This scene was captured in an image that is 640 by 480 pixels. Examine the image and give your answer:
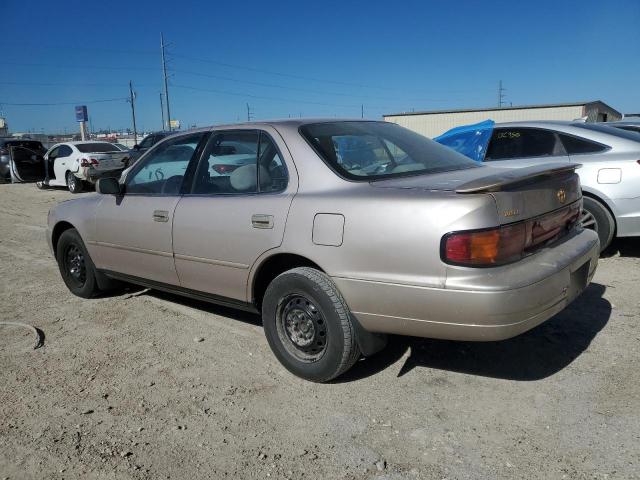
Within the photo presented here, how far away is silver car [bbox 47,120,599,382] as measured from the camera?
2.66m

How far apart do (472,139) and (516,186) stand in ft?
14.7

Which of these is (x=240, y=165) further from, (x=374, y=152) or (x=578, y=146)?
(x=578, y=146)

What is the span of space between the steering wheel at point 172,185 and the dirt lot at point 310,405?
3.62ft

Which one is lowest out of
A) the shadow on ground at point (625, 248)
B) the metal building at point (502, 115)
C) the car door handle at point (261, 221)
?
the shadow on ground at point (625, 248)

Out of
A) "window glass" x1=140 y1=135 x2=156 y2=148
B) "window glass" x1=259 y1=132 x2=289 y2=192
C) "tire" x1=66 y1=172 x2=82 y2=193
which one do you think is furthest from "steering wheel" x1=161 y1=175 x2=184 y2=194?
"window glass" x1=140 y1=135 x2=156 y2=148

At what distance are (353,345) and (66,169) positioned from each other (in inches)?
588

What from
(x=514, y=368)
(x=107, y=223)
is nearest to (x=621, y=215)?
(x=514, y=368)

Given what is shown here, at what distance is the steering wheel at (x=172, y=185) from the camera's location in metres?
4.08

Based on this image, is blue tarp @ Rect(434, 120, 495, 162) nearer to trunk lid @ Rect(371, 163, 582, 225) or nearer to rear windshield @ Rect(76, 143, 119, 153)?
trunk lid @ Rect(371, 163, 582, 225)

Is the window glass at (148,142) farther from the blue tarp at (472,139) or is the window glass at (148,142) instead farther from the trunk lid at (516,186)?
the trunk lid at (516,186)

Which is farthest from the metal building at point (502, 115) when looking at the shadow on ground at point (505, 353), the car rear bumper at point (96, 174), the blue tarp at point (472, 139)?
the shadow on ground at point (505, 353)

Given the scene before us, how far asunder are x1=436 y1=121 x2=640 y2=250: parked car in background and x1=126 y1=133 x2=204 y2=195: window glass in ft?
12.4

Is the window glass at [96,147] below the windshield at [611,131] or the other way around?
the other way around

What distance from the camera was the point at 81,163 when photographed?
15.2 meters
